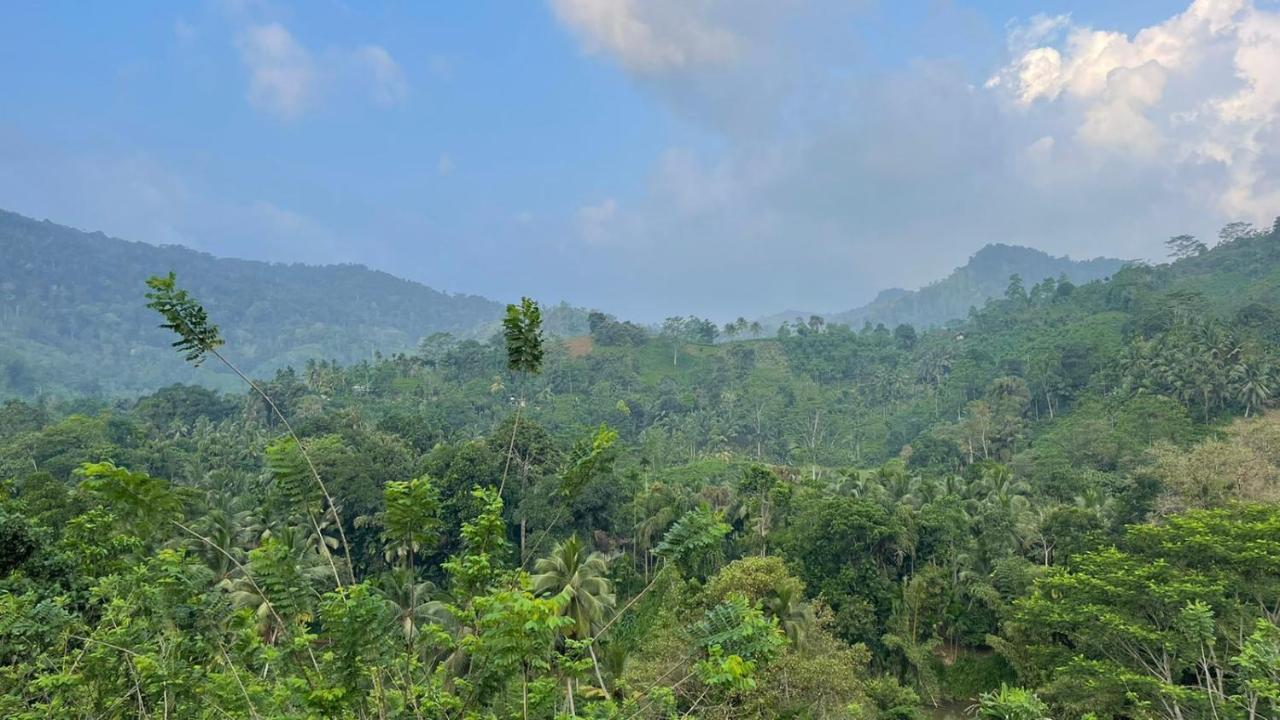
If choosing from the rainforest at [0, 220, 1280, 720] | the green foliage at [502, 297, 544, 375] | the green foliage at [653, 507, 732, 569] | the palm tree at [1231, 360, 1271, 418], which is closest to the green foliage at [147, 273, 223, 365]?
the rainforest at [0, 220, 1280, 720]

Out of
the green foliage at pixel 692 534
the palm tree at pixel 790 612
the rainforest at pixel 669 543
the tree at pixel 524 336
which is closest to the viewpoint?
the rainforest at pixel 669 543

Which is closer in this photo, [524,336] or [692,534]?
[692,534]

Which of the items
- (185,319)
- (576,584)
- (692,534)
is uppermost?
(185,319)

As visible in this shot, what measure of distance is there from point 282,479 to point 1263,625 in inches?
720

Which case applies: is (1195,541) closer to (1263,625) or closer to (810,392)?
(1263,625)

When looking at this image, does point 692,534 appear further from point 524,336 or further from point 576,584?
point 576,584

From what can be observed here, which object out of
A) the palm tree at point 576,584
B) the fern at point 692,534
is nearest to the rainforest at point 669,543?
the fern at point 692,534

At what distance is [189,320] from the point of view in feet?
23.2

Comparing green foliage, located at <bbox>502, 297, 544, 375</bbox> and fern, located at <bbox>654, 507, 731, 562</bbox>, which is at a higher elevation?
green foliage, located at <bbox>502, 297, 544, 375</bbox>

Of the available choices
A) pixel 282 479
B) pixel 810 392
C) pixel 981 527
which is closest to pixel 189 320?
pixel 282 479

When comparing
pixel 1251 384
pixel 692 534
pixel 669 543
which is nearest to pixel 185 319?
pixel 669 543

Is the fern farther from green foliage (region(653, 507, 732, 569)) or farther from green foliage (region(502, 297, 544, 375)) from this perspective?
green foliage (region(502, 297, 544, 375))

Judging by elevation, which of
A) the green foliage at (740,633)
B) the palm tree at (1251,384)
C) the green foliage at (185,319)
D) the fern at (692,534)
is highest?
the palm tree at (1251,384)

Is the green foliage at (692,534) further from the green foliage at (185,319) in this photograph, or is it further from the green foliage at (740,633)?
the green foliage at (185,319)
